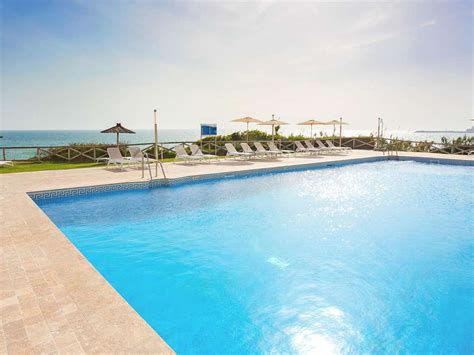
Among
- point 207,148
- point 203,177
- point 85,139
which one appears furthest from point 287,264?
point 85,139

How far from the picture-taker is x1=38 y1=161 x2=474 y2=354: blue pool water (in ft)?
9.59

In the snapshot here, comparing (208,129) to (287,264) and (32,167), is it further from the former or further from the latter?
(287,264)

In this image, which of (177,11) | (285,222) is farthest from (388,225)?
(177,11)

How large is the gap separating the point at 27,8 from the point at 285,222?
11.4 m

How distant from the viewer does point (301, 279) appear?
3.93 m

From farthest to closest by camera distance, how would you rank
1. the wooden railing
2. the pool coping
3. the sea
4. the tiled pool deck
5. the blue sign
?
the sea
the blue sign
the wooden railing
the pool coping
the tiled pool deck

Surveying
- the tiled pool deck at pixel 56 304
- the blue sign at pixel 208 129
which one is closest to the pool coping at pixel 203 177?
the tiled pool deck at pixel 56 304

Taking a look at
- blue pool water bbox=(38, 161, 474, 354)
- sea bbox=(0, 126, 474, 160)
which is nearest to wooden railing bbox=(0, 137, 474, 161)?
sea bbox=(0, 126, 474, 160)

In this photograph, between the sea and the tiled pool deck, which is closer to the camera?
the tiled pool deck

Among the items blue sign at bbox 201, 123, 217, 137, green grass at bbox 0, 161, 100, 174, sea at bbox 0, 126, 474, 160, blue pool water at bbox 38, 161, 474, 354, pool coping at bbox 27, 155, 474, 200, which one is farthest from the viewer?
sea at bbox 0, 126, 474, 160

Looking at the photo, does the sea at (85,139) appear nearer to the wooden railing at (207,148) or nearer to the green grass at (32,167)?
the green grass at (32,167)

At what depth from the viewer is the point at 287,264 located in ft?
14.2

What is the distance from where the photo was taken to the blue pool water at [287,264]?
2.92 metres

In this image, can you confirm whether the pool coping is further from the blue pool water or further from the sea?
the sea
